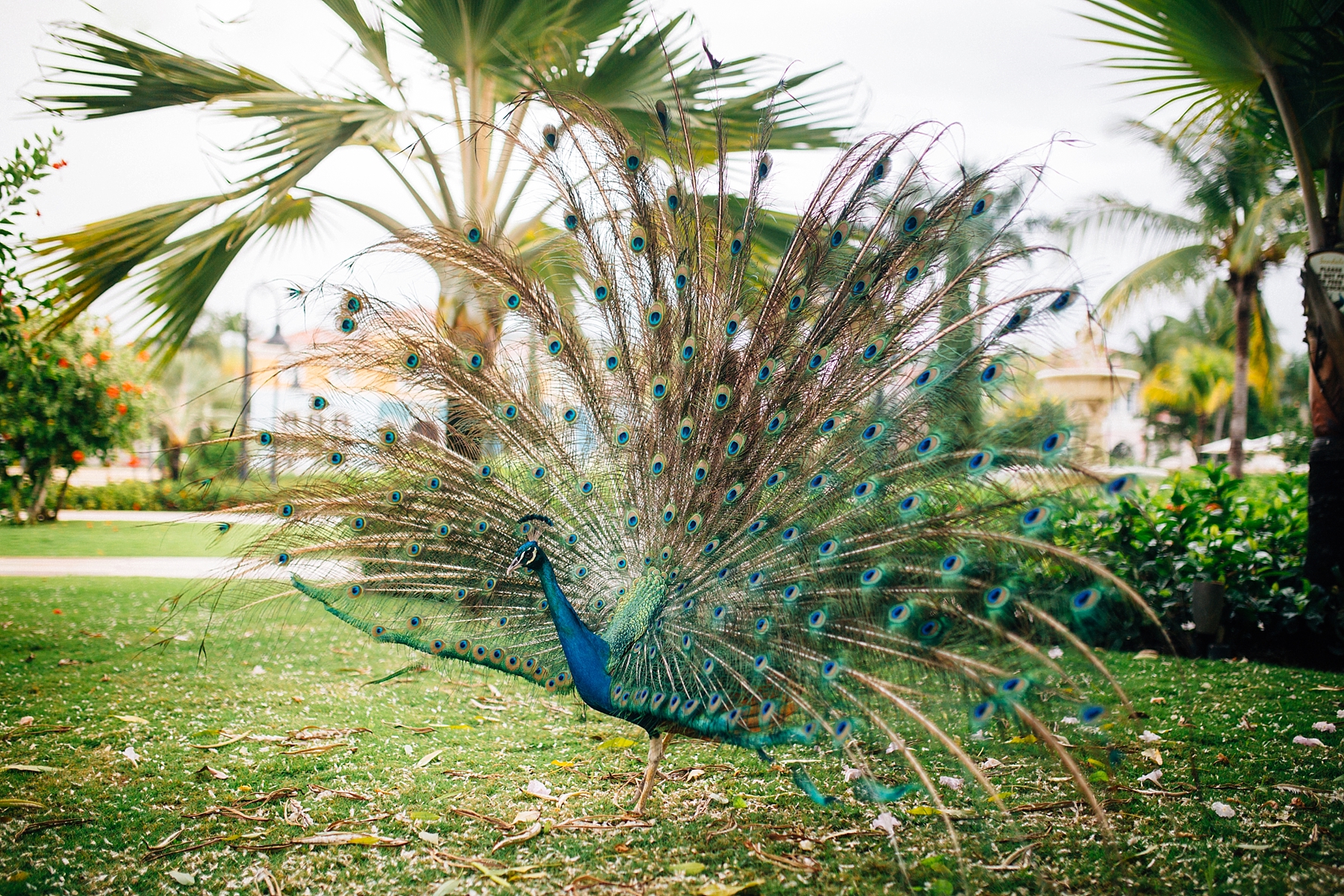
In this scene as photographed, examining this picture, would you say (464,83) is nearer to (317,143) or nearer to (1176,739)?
(317,143)

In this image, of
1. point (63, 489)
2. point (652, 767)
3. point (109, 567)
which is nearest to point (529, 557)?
point (652, 767)

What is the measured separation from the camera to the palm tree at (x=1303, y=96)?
4672mm

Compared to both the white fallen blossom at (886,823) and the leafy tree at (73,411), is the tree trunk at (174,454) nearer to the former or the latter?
the leafy tree at (73,411)

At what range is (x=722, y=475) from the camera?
129 inches

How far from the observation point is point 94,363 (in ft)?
40.0

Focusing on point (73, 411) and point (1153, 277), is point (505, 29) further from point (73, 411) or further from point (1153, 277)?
point (1153, 277)

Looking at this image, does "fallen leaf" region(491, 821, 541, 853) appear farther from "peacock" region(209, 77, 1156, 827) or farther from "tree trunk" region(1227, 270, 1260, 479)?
"tree trunk" region(1227, 270, 1260, 479)

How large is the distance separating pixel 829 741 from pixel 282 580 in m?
2.55

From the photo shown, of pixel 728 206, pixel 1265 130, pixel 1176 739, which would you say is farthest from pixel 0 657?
pixel 1265 130

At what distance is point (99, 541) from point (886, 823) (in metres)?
13.1

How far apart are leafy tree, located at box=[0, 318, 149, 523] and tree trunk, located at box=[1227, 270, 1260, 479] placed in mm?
20792

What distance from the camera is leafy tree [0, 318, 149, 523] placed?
440 inches


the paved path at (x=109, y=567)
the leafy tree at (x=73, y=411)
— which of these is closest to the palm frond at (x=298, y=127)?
the paved path at (x=109, y=567)

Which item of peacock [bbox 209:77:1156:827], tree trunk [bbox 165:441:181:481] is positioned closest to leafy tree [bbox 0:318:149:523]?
tree trunk [bbox 165:441:181:481]
